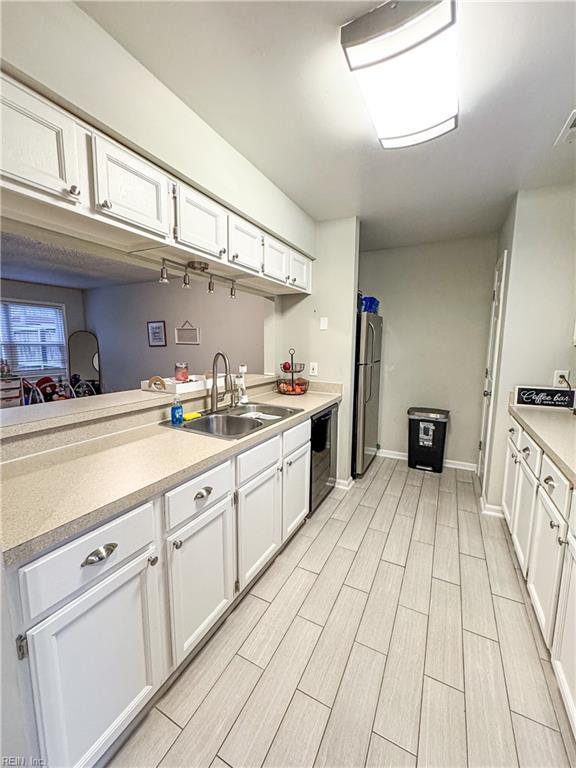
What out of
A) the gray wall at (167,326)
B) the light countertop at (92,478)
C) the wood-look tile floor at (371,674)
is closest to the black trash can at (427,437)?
the wood-look tile floor at (371,674)

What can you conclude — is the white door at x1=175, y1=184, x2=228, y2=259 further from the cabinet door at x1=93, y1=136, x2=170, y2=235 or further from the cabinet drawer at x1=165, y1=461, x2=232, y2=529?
the cabinet drawer at x1=165, y1=461, x2=232, y2=529

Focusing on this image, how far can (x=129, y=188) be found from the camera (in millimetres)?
1240

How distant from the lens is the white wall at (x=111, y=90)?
35.7 inches

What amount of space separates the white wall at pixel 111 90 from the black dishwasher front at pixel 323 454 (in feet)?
5.24

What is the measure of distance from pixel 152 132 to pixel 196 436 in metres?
1.30

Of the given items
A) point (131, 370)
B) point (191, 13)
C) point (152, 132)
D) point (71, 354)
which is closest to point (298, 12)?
point (191, 13)

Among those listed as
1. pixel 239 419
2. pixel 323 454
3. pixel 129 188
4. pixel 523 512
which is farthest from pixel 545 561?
pixel 129 188

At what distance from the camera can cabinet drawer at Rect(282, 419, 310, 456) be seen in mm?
1938

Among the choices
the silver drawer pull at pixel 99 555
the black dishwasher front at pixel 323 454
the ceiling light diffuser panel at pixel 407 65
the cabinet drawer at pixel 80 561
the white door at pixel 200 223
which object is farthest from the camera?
the black dishwasher front at pixel 323 454

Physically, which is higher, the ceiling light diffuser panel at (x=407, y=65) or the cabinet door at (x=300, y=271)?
the ceiling light diffuser panel at (x=407, y=65)

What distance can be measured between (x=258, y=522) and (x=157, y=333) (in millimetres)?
3634

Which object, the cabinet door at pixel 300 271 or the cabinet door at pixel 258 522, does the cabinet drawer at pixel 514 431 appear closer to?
the cabinet door at pixel 258 522

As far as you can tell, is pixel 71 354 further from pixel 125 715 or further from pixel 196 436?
pixel 125 715

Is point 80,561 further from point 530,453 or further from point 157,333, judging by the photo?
point 157,333
